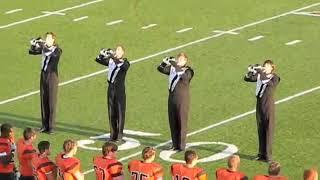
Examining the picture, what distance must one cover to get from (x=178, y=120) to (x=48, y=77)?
2.82 metres

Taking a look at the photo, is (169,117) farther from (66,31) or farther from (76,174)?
(66,31)

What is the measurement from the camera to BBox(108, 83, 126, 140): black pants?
20156 mm

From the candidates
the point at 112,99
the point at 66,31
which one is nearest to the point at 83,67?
the point at 66,31

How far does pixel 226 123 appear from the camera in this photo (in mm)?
21016

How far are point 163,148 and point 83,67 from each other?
5876 mm

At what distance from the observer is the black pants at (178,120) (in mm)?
19672

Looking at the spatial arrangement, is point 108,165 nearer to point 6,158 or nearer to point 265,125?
point 6,158

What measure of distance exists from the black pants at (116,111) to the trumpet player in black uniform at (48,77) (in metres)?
1.32

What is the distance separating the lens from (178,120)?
19734mm

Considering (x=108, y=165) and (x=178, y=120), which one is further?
(x=178, y=120)

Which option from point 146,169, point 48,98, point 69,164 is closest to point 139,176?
point 146,169

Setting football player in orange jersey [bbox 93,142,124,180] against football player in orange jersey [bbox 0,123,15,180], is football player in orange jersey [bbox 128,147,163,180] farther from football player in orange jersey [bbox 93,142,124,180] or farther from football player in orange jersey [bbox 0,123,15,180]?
football player in orange jersey [bbox 0,123,15,180]

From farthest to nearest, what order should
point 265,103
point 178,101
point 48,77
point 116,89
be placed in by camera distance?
point 48,77, point 116,89, point 178,101, point 265,103

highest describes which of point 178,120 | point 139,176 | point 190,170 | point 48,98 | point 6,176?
point 190,170
